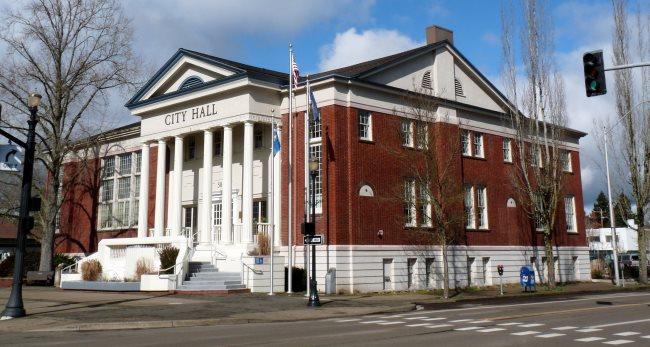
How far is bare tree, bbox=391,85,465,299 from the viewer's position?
27438mm

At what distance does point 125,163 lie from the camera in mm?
43188

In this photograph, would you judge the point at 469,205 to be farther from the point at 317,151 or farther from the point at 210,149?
the point at 210,149

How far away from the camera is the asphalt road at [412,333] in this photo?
12477 mm

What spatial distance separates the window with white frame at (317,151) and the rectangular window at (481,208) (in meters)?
10.7

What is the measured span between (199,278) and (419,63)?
16.3 m

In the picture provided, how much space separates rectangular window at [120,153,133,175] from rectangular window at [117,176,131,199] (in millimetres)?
437

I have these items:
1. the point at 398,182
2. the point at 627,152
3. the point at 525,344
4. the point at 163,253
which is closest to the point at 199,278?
the point at 163,253

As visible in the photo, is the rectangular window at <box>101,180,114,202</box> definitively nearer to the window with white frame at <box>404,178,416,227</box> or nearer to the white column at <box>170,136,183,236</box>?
the white column at <box>170,136,183,236</box>

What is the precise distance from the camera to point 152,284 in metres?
27.2

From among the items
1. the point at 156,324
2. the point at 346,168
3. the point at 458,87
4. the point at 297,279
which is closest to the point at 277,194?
the point at 346,168

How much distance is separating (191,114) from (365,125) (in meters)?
9.67

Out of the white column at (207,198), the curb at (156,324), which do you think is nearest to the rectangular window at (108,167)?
the white column at (207,198)

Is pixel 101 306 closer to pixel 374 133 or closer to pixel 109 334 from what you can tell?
pixel 109 334

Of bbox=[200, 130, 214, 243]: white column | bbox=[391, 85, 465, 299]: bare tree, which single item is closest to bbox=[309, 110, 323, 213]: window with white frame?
bbox=[391, 85, 465, 299]: bare tree
